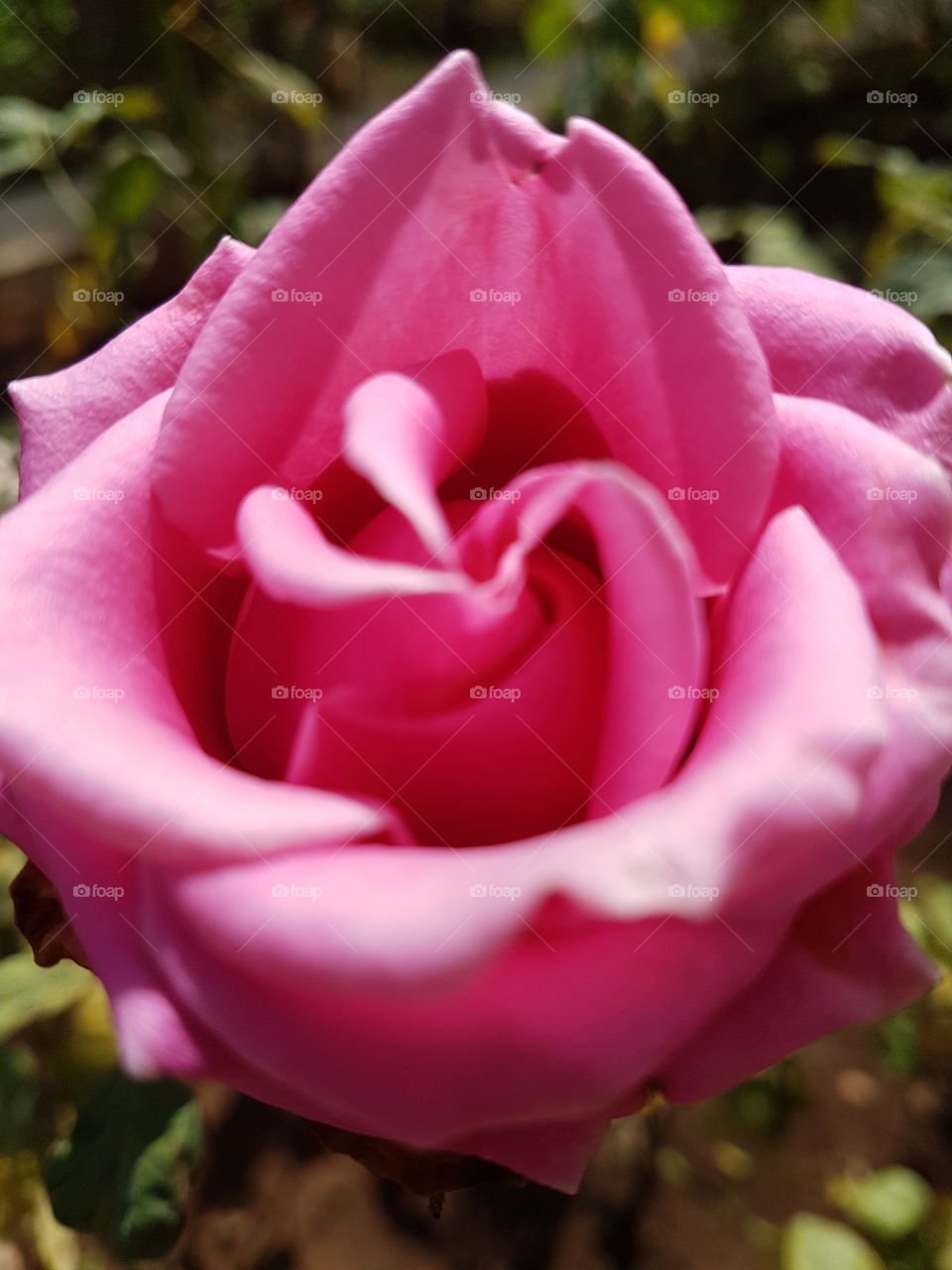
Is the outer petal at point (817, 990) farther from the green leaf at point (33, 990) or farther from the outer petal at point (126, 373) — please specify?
the green leaf at point (33, 990)

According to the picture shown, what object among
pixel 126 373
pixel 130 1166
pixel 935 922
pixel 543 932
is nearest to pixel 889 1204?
pixel 935 922

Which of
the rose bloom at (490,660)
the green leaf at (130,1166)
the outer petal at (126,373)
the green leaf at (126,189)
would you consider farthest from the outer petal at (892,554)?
the green leaf at (126,189)

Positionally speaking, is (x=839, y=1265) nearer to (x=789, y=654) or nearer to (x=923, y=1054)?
(x=923, y=1054)

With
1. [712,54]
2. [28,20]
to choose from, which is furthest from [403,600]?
[712,54]

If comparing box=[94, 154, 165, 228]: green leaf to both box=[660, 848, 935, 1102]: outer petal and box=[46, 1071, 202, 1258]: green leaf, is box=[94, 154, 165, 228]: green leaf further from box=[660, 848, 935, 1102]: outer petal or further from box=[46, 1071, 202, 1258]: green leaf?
box=[660, 848, 935, 1102]: outer petal

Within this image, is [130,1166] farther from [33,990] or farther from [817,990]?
[817,990]

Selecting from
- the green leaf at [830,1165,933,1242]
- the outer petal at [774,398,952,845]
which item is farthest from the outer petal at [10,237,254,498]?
the green leaf at [830,1165,933,1242]
